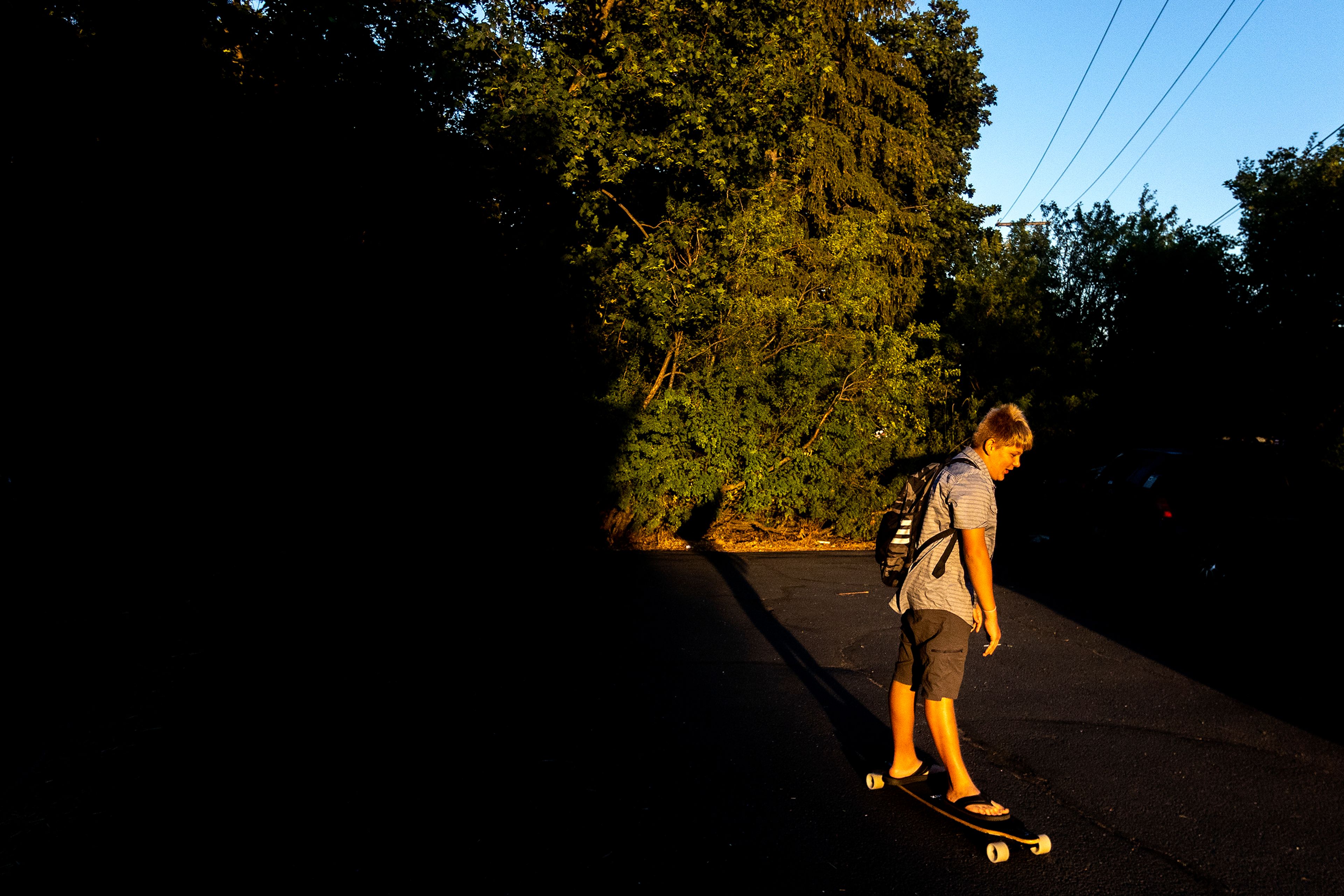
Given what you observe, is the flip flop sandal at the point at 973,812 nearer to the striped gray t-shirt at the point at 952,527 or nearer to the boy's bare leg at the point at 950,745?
the boy's bare leg at the point at 950,745

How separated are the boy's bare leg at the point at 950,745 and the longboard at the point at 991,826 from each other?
0.19 feet

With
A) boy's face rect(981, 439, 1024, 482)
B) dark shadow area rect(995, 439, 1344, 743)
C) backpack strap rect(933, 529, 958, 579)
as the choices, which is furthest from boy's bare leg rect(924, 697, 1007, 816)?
dark shadow area rect(995, 439, 1344, 743)

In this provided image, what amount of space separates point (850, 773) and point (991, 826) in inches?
34.3

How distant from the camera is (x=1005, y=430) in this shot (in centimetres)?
402

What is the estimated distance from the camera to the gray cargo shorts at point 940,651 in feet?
12.9

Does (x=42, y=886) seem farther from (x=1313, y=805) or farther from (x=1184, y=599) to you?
(x=1184, y=599)

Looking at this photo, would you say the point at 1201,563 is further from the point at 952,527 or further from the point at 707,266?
the point at 707,266

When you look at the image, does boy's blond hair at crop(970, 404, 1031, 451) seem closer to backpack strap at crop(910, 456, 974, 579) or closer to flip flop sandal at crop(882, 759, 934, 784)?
backpack strap at crop(910, 456, 974, 579)

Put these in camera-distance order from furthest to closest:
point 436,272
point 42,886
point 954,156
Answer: point 954,156, point 436,272, point 42,886

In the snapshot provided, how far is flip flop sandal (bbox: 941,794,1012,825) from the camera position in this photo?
146 inches

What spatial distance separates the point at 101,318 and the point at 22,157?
154 centimetres

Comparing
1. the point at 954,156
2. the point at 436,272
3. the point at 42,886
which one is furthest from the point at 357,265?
the point at 954,156

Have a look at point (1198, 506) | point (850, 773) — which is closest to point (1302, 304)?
point (1198, 506)

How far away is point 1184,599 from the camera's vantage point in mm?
8977
